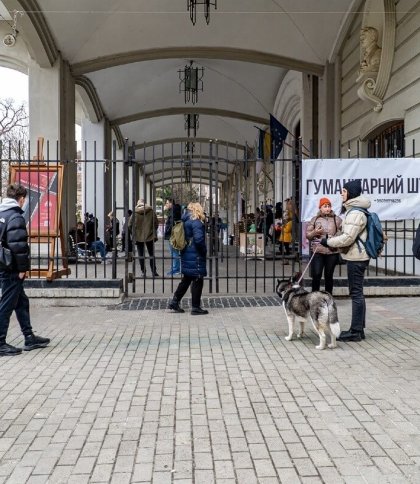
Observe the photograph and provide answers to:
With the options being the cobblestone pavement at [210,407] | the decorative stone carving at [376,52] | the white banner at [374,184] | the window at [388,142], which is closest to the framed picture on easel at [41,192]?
the cobblestone pavement at [210,407]

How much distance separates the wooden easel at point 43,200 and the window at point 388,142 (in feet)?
22.2

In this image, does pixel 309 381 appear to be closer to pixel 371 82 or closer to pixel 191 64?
pixel 371 82

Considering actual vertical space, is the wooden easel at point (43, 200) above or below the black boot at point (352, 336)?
above

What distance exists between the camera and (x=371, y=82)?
13.9 m

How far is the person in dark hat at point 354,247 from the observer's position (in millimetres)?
7023

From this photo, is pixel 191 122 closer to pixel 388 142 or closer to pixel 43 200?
pixel 388 142

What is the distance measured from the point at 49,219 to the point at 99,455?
6279 mm

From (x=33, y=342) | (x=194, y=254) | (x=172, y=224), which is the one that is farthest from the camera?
(x=172, y=224)

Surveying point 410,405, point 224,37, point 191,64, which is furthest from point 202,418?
point 191,64

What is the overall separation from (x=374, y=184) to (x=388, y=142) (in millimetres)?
4916

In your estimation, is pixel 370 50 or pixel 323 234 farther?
pixel 370 50

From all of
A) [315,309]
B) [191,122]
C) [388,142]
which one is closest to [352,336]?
[315,309]

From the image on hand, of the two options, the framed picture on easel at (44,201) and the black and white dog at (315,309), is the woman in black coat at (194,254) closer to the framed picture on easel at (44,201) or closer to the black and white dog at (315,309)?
the black and white dog at (315,309)

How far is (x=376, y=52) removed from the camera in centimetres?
1383
